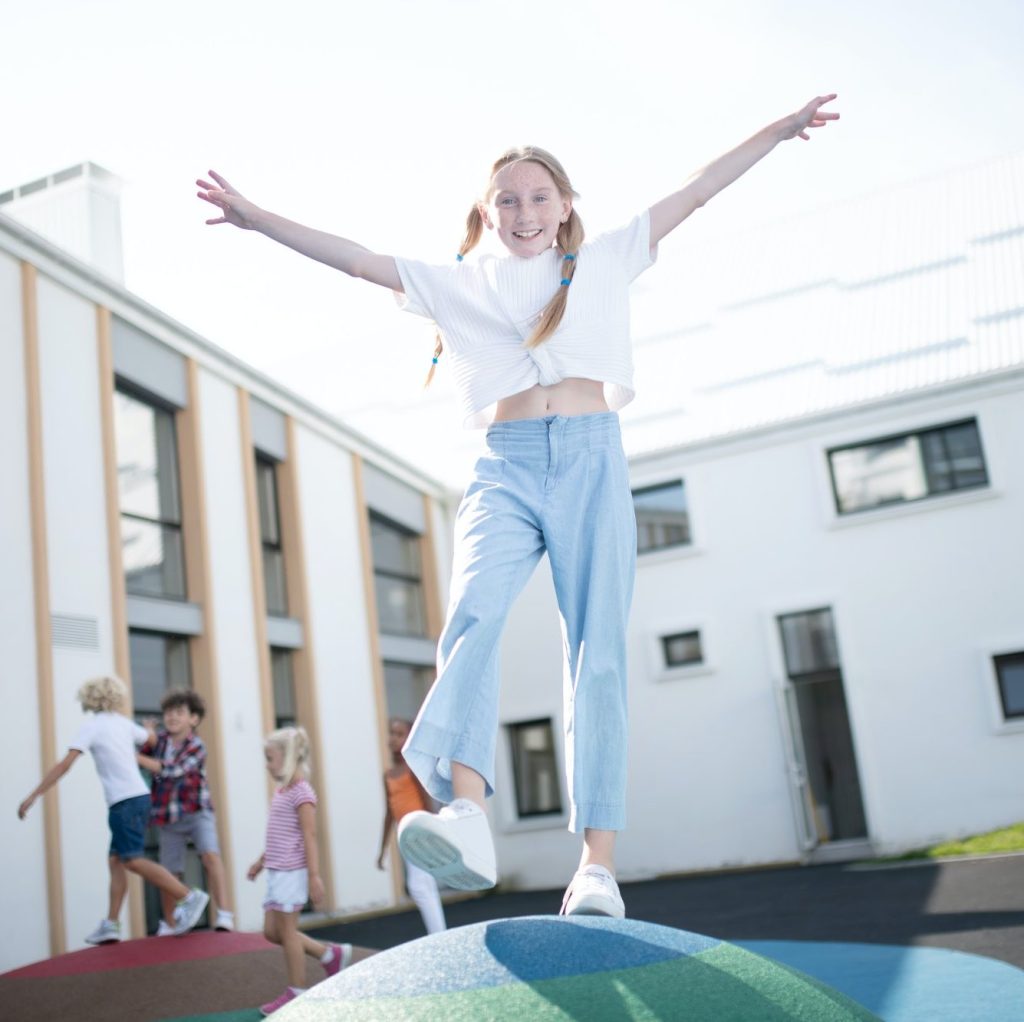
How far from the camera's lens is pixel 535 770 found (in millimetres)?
16891

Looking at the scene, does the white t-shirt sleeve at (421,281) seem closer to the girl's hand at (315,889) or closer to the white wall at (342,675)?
the girl's hand at (315,889)

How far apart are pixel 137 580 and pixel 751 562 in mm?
8235

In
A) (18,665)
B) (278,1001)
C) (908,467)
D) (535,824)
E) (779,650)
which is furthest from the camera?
(535,824)

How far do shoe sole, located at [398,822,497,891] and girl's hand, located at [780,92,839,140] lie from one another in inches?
77.7

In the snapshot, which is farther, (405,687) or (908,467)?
(405,687)

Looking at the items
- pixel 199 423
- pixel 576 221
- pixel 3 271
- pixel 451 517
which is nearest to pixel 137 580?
pixel 199 423

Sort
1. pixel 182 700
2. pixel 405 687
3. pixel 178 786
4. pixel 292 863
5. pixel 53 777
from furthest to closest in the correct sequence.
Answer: pixel 405 687
pixel 182 700
pixel 178 786
pixel 53 777
pixel 292 863

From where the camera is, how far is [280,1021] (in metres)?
2.50

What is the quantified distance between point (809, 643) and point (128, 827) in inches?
425

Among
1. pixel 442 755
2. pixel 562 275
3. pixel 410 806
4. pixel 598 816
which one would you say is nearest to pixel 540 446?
pixel 562 275

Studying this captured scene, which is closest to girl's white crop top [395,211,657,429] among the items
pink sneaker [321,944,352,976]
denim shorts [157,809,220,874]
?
pink sneaker [321,944,352,976]

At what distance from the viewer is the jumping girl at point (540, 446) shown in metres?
2.89

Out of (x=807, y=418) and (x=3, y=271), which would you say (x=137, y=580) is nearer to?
(x=3, y=271)

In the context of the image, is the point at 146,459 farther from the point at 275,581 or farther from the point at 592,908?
the point at 592,908
